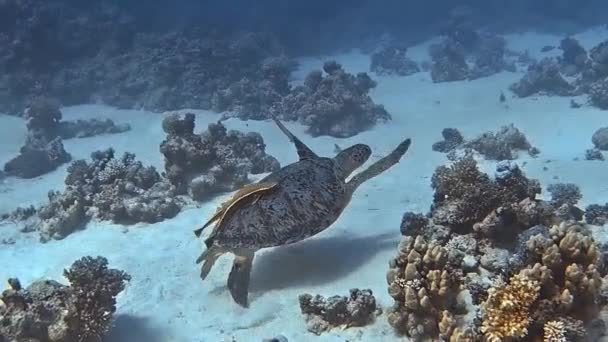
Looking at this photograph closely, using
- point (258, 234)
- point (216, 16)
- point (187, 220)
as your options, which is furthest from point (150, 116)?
point (216, 16)

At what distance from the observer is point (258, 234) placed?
20.2 ft

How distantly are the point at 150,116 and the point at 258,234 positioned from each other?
15.9 metres

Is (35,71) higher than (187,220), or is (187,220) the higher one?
(187,220)

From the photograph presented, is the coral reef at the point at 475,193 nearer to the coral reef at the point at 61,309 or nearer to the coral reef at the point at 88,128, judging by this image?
the coral reef at the point at 61,309

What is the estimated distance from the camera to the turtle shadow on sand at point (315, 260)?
6727 mm

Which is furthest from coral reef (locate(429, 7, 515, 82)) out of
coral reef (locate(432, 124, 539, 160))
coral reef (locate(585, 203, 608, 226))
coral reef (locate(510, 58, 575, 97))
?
coral reef (locate(585, 203, 608, 226))

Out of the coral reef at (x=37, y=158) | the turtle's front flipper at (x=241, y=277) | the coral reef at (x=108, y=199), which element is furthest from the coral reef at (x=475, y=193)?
the coral reef at (x=37, y=158)

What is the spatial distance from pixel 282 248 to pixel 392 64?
23.4 meters

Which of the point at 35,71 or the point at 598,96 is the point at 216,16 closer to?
the point at 35,71

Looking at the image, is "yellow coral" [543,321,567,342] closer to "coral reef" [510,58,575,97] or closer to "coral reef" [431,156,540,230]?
"coral reef" [431,156,540,230]

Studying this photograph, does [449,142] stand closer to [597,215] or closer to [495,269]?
[597,215]

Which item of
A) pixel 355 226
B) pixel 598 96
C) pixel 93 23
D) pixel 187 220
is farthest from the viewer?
pixel 93 23

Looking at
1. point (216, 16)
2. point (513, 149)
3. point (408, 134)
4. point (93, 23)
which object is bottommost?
point (216, 16)

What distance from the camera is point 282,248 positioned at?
24.9ft
